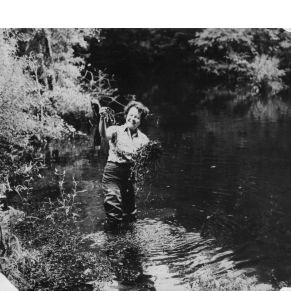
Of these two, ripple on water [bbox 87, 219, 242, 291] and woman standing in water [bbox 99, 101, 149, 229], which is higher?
woman standing in water [bbox 99, 101, 149, 229]

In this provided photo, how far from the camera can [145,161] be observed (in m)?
3.39

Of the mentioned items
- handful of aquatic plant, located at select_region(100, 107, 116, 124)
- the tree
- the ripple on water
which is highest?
the tree

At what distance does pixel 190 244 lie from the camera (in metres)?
3.20

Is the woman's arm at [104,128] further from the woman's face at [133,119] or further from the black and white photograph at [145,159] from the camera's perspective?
the woman's face at [133,119]

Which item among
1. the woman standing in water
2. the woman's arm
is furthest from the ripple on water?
the woman's arm

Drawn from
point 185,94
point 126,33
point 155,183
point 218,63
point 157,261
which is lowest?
point 157,261

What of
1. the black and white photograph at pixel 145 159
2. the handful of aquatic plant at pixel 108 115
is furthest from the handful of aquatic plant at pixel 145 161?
the handful of aquatic plant at pixel 108 115

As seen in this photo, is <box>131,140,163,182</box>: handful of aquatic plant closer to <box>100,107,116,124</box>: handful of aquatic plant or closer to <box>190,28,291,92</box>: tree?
<box>100,107,116,124</box>: handful of aquatic plant

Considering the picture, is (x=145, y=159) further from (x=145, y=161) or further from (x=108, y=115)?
(x=108, y=115)

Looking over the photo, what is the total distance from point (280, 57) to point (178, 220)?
67.3 inches

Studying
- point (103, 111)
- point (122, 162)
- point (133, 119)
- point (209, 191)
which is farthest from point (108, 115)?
point (209, 191)

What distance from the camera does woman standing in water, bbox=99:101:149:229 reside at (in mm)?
3311
